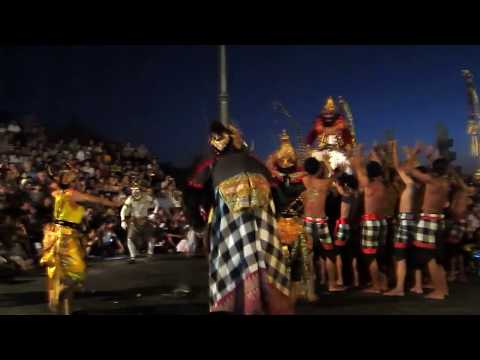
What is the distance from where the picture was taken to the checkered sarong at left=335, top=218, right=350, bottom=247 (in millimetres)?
5844

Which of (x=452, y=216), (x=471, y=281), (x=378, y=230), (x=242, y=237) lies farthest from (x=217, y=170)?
(x=471, y=281)

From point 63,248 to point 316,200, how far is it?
2.50m

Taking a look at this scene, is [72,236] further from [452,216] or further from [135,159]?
[452,216]

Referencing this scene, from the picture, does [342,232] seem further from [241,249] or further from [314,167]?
[241,249]

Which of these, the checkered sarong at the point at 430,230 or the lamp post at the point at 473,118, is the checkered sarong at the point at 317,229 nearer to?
the checkered sarong at the point at 430,230

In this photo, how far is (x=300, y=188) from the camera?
4.93m

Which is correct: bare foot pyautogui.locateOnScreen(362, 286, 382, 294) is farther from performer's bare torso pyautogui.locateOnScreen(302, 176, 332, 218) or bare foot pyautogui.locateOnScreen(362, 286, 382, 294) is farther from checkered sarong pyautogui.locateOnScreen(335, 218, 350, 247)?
performer's bare torso pyautogui.locateOnScreen(302, 176, 332, 218)

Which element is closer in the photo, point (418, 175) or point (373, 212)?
point (418, 175)

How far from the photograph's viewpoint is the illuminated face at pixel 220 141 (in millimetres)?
4055

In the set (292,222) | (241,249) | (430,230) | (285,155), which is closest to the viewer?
(241,249)

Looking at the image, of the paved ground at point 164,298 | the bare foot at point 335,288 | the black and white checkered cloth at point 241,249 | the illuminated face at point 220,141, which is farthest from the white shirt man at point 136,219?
Result: the black and white checkered cloth at point 241,249

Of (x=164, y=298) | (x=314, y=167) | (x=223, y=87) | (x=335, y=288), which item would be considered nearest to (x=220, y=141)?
(x=223, y=87)

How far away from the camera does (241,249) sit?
3.84 metres

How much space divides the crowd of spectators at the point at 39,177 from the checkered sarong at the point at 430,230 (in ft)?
8.42
